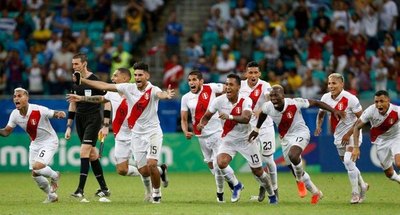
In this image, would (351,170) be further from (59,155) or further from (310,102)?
(59,155)

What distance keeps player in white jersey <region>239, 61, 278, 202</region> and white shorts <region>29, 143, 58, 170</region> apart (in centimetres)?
363

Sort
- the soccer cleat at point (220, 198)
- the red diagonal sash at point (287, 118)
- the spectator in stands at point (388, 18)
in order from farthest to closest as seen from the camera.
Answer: the spectator in stands at point (388, 18)
the soccer cleat at point (220, 198)
the red diagonal sash at point (287, 118)

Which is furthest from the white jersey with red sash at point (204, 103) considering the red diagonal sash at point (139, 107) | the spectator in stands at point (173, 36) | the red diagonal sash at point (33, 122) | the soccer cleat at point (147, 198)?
the spectator in stands at point (173, 36)

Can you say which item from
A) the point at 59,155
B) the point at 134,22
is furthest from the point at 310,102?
the point at 134,22

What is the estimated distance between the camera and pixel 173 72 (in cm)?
3094

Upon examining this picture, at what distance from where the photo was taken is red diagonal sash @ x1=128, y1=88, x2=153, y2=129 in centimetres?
1833

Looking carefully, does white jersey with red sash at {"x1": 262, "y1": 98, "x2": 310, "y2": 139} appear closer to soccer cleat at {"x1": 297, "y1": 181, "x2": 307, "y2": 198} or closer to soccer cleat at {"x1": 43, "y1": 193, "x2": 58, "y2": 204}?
soccer cleat at {"x1": 297, "y1": 181, "x2": 307, "y2": 198}

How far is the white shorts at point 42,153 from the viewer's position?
60.9ft

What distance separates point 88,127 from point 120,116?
0.64 metres

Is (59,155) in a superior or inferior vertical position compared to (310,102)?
inferior

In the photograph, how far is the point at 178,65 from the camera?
1225 inches

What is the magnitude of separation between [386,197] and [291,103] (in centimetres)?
288

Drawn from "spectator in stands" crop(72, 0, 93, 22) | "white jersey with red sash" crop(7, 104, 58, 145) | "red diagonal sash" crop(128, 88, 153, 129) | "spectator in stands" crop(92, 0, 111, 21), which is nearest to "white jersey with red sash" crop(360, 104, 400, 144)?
"red diagonal sash" crop(128, 88, 153, 129)

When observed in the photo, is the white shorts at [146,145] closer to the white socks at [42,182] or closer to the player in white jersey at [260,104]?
the white socks at [42,182]
